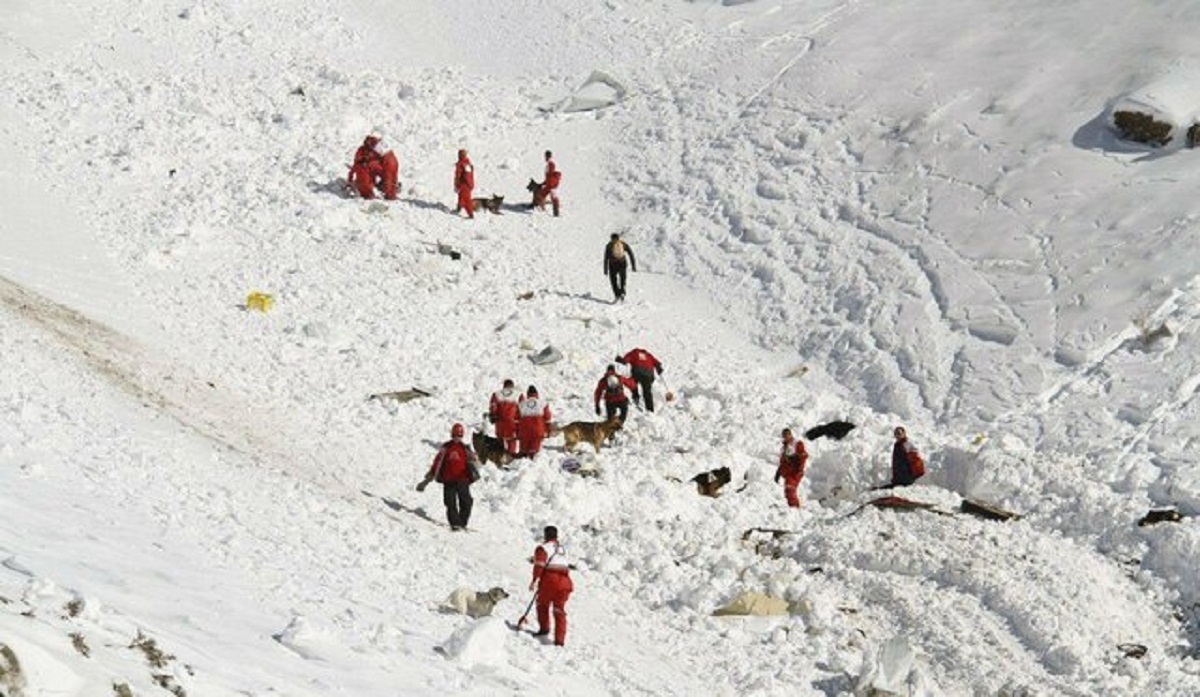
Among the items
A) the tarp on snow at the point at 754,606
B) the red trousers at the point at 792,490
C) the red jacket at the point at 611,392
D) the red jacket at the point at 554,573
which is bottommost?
the tarp on snow at the point at 754,606

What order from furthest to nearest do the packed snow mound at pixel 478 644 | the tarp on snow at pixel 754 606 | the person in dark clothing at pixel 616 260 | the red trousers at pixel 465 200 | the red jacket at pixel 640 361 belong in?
1. the red trousers at pixel 465 200
2. the person in dark clothing at pixel 616 260
3. the red jacket at pixel 640 361
4. the tarp on snow at pixel 754 606
5. the packed snow mound at pixel 478 644

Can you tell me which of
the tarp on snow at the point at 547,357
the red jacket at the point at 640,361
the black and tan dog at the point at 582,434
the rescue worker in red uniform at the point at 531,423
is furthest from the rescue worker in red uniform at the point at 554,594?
the tarp on snow at the point at 547,357

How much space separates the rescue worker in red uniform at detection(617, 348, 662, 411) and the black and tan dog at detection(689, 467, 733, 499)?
7.94ft

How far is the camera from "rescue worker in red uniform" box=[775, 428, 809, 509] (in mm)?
17203

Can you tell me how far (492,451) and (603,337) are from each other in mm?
4911

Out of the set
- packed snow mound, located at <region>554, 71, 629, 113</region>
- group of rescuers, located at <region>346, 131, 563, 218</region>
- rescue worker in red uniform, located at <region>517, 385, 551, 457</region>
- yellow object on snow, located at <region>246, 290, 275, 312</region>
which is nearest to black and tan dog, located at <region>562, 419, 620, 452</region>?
rescue worker in red uniform, located at <region>517, 385, 551, 457</region>

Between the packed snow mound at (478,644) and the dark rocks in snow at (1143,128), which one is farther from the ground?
the dark rocks in snow at (1143,128)

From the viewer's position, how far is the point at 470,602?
1255cm

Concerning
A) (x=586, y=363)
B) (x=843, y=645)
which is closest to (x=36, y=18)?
(x=586, y=363)

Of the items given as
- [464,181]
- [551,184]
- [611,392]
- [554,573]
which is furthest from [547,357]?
[554,573]

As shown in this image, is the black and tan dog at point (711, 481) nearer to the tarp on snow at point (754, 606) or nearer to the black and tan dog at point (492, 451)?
the black and tan dog at point (492, 451)

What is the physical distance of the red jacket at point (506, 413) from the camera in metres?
17.9

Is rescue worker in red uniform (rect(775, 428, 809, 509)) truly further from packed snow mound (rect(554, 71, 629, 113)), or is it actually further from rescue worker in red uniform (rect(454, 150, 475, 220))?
packed snow mound (rect(554, 71, 629, 113))

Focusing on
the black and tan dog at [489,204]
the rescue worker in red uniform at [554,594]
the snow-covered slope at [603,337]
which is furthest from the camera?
the black and tan dog at [489,204]
